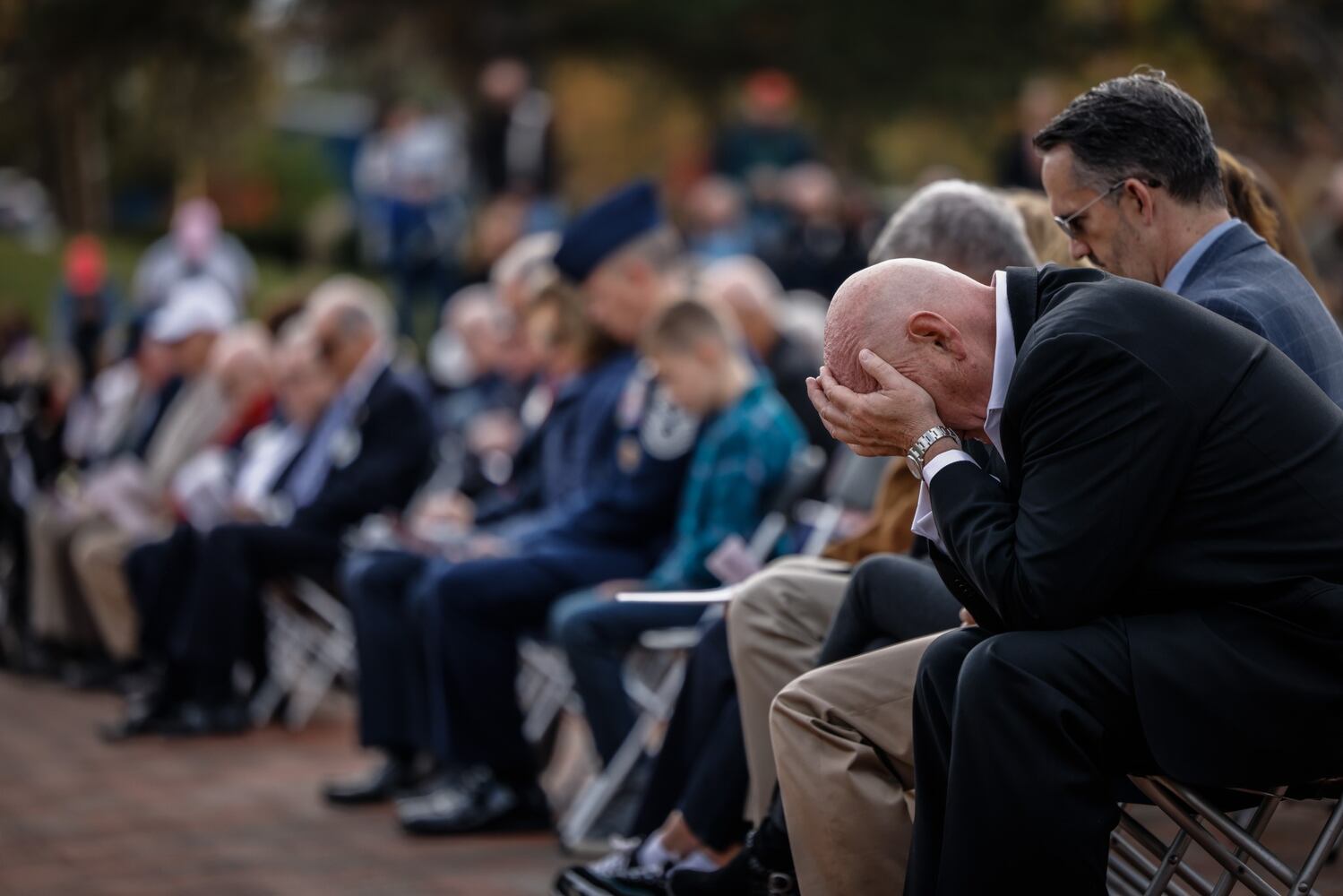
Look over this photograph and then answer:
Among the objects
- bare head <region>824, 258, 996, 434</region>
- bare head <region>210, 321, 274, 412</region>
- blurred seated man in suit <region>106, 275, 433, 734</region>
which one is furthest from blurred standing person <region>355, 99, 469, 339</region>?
bare head <region>824, 258, 996, 434</region>

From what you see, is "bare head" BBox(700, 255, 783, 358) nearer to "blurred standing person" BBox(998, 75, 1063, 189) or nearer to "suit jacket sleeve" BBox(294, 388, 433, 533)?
"suit jacket sleeve" BBox(294, 388, 433, 533)

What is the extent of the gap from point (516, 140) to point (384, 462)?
672cm

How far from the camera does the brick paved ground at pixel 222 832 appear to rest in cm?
482

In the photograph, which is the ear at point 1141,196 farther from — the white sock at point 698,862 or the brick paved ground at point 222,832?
the brick paved ground at point 222,832

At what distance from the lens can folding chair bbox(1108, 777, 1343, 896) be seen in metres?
2.77

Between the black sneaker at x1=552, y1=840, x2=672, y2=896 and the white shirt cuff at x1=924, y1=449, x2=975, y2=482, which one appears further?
the black sneaker at x1=552, y1=840, x2=672, y2=896

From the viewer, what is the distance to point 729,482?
5.06 metres

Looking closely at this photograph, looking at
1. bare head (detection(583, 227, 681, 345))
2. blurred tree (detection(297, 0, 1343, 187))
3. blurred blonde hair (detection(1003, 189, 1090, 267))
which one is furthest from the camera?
blurred tree (detection(297, 0, 1343, 187))

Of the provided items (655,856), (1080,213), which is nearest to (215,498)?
(655,856)

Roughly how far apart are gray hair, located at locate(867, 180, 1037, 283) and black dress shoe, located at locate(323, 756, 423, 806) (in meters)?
2.88

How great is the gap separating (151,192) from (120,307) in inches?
504

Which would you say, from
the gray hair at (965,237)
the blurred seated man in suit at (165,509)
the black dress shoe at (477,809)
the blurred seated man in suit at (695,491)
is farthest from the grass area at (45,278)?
the gray hair at (965,237)

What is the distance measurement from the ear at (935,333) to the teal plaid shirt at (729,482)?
2131 mm

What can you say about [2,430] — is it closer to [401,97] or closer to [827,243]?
[827,243]
